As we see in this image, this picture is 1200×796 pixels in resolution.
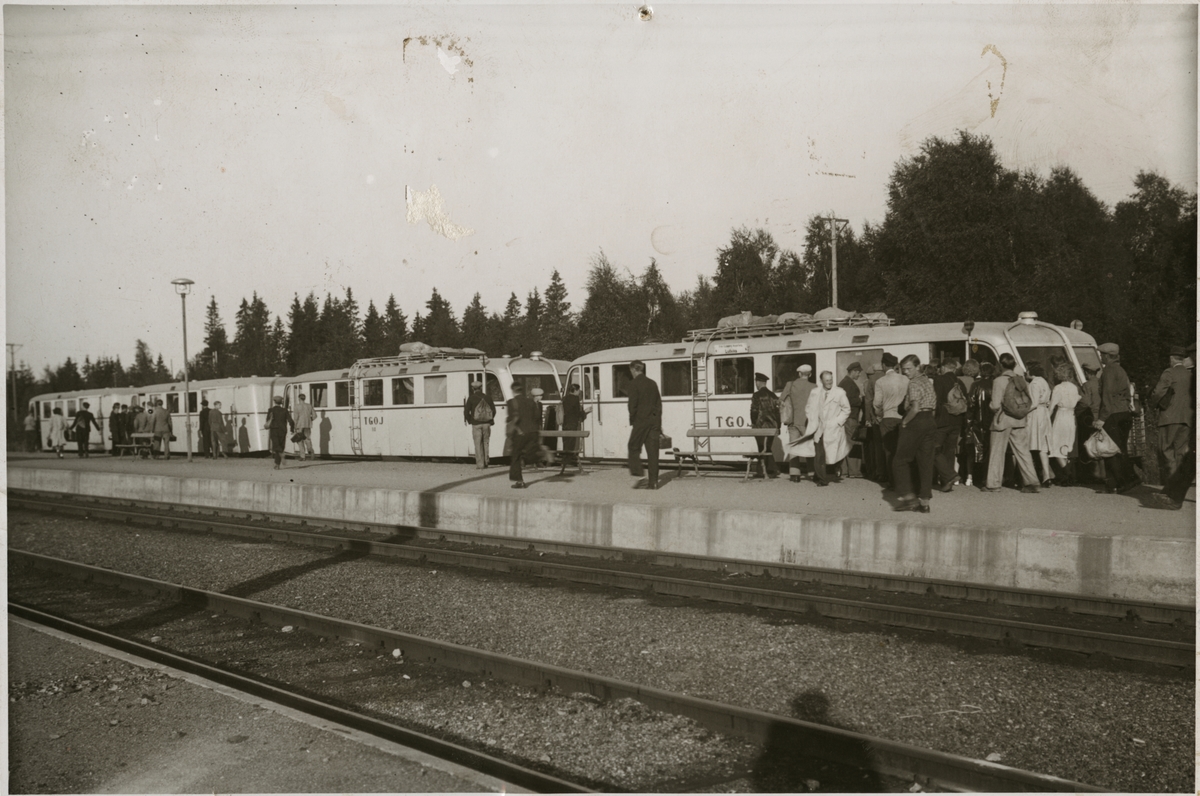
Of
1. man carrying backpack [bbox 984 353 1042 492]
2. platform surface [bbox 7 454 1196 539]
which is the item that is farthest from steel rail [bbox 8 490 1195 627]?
man carrying backpack [bbox 984 353 1042 492]

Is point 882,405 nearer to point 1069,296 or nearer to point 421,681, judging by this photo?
point 421,681

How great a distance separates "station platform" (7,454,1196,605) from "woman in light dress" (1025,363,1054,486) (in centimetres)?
48

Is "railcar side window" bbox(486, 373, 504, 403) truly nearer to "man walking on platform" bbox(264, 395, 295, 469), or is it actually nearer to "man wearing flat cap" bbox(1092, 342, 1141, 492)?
"man walking on platform" bbox(264, 395, 295, 469)

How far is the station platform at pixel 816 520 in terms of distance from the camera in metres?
8.40

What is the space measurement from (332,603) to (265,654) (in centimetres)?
189

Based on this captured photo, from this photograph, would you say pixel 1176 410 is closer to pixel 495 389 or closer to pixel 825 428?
pixel 825 428

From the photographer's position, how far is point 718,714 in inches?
212

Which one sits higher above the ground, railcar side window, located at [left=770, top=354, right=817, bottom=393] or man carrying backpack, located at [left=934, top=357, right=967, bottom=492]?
railcar side window, located at [left=770, top=354, right=817, bottom=393]

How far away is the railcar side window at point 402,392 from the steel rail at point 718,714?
15.5 meters

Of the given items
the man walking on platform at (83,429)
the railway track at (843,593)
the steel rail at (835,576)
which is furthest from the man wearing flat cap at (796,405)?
the man walking on platform at (83,429)

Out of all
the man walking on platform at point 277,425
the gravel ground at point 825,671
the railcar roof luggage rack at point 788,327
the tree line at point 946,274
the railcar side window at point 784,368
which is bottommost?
the gravel ground at point 825,671

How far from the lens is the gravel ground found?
519 centimetres

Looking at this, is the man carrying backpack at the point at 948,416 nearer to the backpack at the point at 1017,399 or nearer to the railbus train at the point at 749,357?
the backpack at the point at 1017,399

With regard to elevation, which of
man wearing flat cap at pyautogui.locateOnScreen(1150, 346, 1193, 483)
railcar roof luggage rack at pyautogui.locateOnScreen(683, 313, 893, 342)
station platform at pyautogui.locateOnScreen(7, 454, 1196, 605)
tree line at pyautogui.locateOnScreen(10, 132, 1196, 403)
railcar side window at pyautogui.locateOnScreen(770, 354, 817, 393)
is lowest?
station platform at pyautogui.locateOnScreen(7, 454, 1196, 605)
